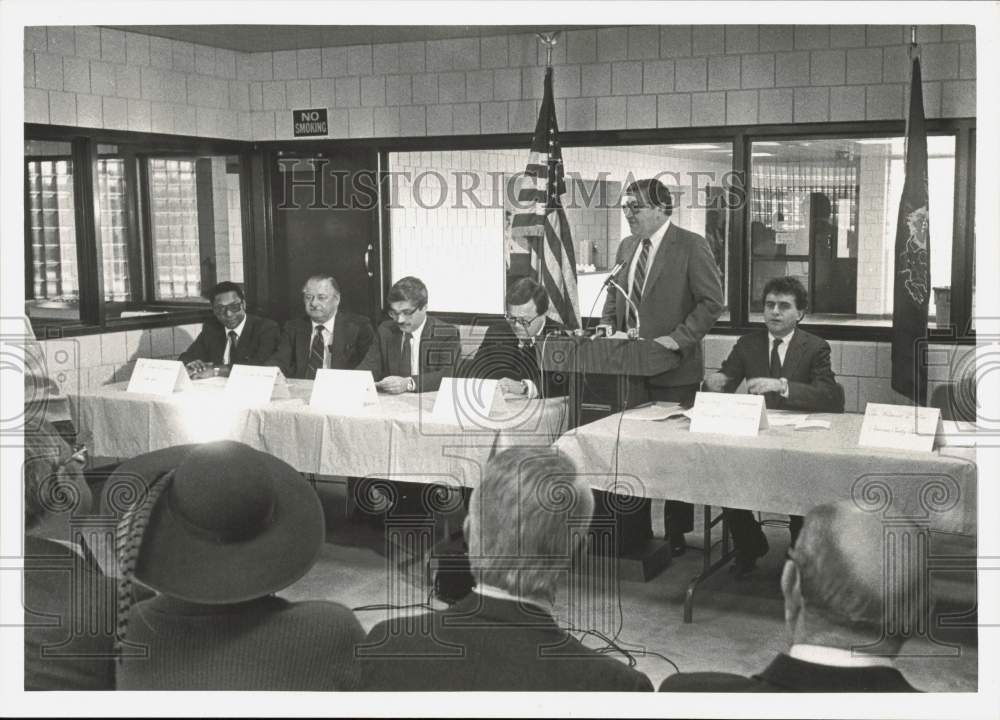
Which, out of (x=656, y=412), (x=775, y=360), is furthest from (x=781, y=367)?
(x=656, y=412)

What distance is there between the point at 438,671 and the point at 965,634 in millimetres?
2494

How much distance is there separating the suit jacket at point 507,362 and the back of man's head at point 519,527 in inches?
86.6

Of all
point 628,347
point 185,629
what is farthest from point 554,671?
point 628,347

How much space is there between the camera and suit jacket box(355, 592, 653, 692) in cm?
179

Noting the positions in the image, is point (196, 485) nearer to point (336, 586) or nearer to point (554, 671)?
point (554, 671)

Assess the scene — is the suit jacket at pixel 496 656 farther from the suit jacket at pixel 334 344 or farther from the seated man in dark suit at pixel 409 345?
the suit jacket at pixel 334 344

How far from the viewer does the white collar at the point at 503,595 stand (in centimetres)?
183

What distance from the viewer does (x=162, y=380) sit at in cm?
459

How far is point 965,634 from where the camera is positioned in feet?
11.9

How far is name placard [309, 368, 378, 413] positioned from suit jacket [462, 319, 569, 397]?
1.83ft

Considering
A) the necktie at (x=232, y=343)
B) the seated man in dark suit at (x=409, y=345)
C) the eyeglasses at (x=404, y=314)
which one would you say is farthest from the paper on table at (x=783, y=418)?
the necktie at (x=232, y=343)

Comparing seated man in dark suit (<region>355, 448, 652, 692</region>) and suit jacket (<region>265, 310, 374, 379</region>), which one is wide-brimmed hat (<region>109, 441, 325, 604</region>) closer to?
seated man in dark suit (<region>355, 448, 652, 692</region>)

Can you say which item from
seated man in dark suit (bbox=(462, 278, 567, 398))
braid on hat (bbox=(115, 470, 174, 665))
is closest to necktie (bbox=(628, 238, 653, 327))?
seated man in dark suit (bbox=(462, 278, 567, 398))

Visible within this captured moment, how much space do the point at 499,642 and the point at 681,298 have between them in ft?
11.2
